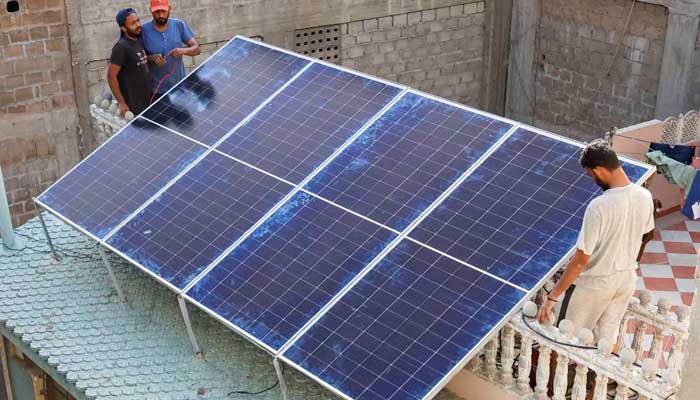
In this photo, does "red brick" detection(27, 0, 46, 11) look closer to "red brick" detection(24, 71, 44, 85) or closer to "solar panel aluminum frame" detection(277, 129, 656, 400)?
"red brick" detection(24, 71, 44, 85)

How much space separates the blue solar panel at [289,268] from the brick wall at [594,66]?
32.2 feet

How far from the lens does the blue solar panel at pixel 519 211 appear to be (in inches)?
243

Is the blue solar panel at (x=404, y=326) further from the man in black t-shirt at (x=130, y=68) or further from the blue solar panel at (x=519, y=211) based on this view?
the man in black t-shirt at (x=130, y=68)

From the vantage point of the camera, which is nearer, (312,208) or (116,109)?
(312,208)

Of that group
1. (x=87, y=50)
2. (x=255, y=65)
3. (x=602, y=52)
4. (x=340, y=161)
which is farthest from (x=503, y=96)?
(x=340, y=161)

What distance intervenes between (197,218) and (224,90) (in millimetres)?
1586

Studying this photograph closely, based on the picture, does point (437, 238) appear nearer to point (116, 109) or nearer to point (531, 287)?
point (531, 287)

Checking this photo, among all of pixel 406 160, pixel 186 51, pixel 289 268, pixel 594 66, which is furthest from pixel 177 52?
pixel 594 66

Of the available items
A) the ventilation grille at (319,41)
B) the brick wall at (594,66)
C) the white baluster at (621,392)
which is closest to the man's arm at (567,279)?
the white baluster at (621,392)

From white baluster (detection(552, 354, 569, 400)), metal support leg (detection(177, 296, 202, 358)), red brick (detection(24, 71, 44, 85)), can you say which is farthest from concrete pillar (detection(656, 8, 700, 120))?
metal support leg (detection(177, 296, 202, 358))

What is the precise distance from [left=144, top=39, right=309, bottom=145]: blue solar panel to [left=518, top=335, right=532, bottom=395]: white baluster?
311 centimetres

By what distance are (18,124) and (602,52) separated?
29.7ft

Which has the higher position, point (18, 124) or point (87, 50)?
point (87, 50)

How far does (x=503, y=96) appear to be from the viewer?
18.4 metres
